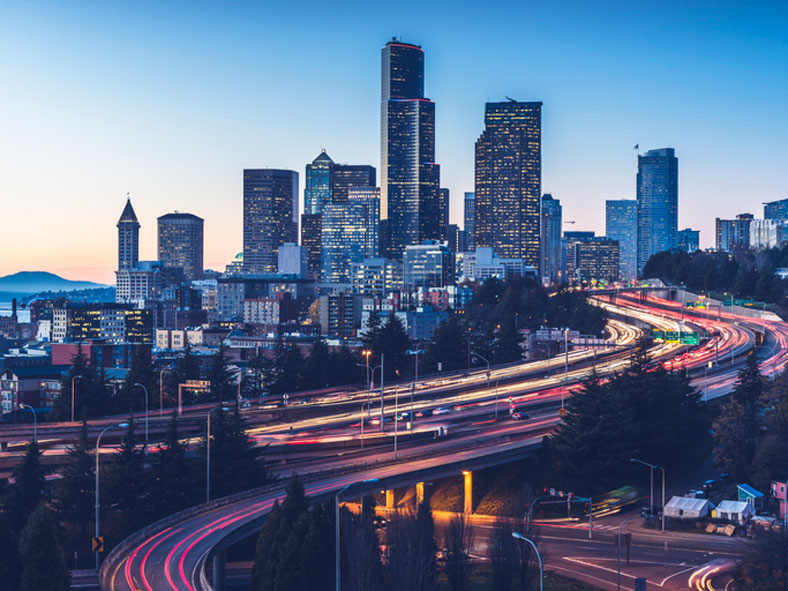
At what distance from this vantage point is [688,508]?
61.7 metres

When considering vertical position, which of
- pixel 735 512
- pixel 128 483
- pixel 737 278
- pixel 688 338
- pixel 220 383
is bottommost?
pixel 735 512

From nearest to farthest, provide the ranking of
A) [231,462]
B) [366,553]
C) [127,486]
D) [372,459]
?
[366,553], [127,486], [231,462], [372,459]

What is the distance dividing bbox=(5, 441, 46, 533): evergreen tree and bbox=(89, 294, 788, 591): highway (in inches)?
420

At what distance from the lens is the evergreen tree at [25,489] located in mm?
53688

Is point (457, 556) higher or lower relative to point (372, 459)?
lower

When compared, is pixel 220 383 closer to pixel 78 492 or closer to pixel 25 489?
pixel 78 492

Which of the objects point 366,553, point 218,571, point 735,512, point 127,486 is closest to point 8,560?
point 218,571

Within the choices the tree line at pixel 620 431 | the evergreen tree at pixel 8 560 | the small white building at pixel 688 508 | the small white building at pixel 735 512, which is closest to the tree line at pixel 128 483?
the evergreen tree at pixel 8 560

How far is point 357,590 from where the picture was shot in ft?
147

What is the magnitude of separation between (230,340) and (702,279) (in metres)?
89.3

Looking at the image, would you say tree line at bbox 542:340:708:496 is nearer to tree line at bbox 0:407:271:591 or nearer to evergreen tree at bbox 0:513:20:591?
tree line at bbox 0:407:271:591

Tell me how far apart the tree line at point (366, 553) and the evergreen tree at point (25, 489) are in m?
15.5

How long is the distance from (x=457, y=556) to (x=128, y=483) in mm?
19337

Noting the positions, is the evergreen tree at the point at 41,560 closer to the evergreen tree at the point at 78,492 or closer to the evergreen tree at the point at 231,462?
the evergreen tree at the point at 78,492
